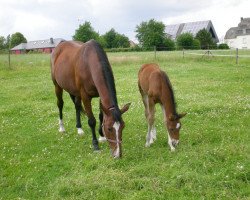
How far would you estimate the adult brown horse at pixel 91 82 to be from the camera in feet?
19.8

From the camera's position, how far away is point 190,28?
310ft

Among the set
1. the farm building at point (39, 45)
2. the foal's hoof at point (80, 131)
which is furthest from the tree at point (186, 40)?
the farm building at point (39, 45)

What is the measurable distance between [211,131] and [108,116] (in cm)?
277

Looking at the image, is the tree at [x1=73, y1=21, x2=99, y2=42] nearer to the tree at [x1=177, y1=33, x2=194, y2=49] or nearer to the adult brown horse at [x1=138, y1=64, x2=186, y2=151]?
the tree at [x1=177, y1=33, x2=194, y2=49]

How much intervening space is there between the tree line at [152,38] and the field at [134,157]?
4686 cm

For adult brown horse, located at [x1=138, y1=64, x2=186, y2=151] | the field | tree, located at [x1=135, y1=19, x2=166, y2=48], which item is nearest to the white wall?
tree, located at [x1=135, y1=19, x2=166, y2=48]

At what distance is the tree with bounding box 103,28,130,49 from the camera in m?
74.7

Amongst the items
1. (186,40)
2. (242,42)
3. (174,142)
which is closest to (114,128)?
(174,142)

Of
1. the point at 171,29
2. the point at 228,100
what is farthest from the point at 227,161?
the point at 171,29

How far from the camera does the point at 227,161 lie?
573 cm

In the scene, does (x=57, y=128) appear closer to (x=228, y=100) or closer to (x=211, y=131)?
(x=211, y=131)

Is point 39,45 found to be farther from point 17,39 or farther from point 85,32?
point 85,32

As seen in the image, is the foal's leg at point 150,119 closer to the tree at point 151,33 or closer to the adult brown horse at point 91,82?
the adult brown horse at point 91,82

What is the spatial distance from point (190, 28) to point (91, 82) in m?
91.5
